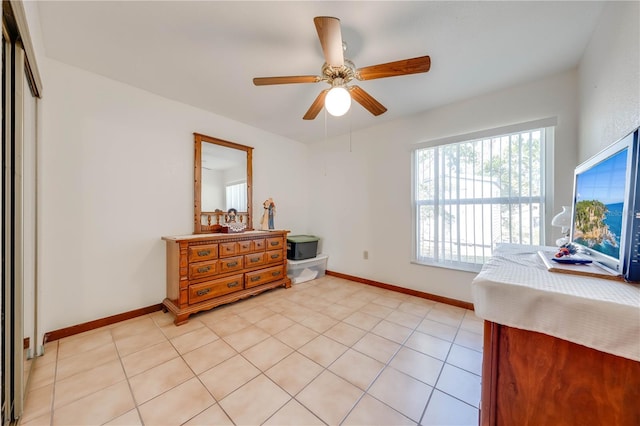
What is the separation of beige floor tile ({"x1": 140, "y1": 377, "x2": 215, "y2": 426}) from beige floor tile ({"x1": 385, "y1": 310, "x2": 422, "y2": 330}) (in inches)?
64.0

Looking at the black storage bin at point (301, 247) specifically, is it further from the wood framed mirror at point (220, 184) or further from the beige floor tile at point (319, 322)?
the beige floor tile at point (319, 322)

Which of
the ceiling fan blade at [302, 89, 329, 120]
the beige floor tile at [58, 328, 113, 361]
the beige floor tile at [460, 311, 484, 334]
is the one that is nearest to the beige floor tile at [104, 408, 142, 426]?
the beige floor tile at [58, 328, 113, 361]

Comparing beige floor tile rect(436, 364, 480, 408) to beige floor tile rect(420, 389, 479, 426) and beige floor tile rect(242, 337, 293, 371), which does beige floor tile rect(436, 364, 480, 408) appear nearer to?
beige floor tile rect(420, 389, 479, 426)

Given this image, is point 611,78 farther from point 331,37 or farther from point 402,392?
point 402,392

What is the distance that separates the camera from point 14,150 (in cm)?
117

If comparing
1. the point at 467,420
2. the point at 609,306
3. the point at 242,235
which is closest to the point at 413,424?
the point at 467,420

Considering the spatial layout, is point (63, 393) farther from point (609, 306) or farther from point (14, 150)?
point (609, 306)

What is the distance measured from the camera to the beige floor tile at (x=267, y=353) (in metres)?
1.58

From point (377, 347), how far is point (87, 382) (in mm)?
1923

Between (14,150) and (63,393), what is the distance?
4.53 feet

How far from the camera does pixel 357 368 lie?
1535 millimetres

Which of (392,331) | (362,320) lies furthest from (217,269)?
(392,331)

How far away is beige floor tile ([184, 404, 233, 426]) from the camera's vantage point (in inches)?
44.8

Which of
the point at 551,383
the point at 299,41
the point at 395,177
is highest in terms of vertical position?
the point at 299,41
